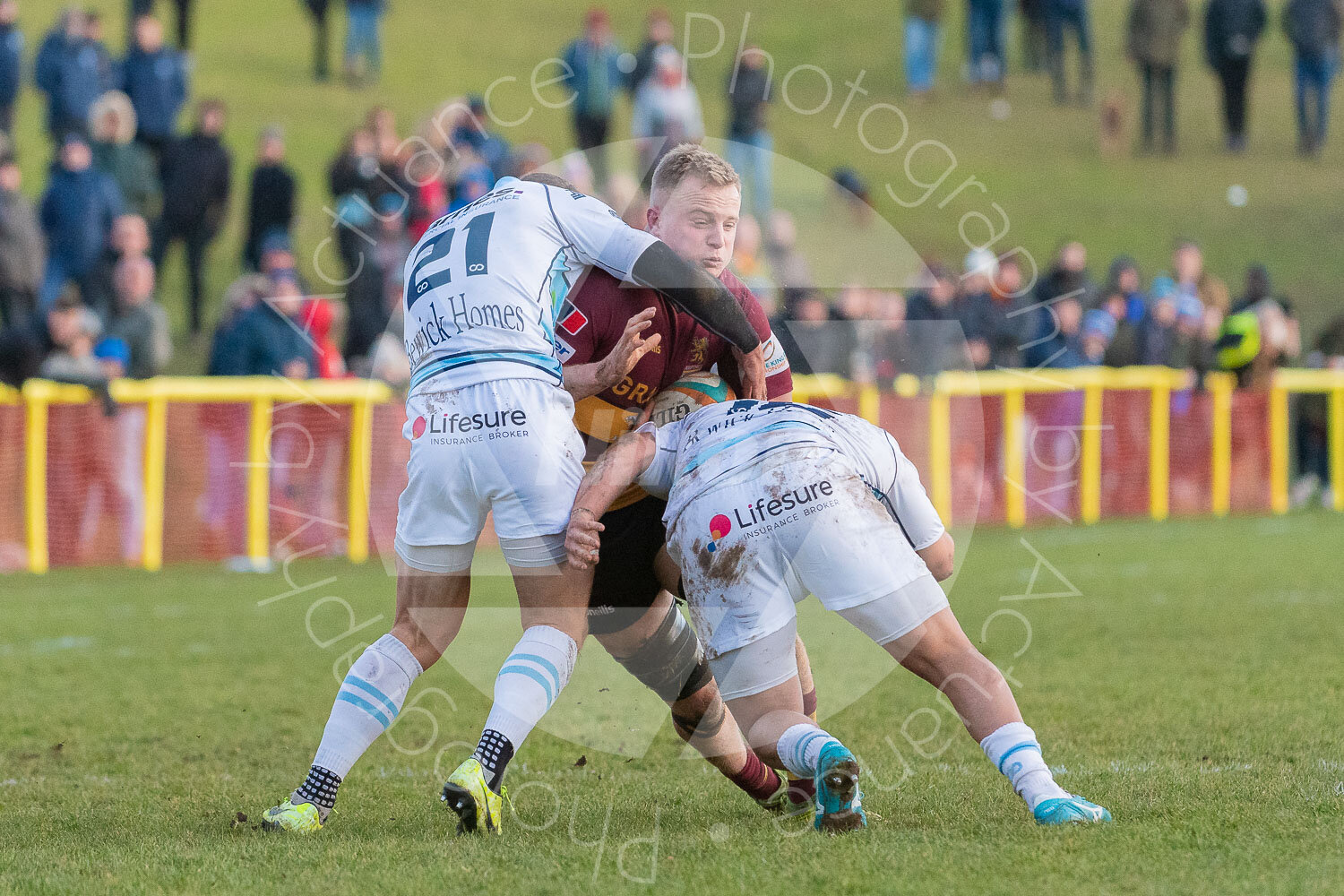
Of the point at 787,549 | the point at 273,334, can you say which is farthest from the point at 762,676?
the point at 273,334

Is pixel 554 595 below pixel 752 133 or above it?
below

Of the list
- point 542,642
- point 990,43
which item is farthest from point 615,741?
point 990,43

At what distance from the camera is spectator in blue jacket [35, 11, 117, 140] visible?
53.9 ft

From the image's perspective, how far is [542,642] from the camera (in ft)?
15.5

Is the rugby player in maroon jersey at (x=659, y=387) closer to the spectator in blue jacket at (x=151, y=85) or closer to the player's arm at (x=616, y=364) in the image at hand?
the player's arm at (x=616, y=364)

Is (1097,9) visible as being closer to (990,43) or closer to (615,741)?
(990,43)

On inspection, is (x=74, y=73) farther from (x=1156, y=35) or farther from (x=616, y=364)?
(x=1156, y=35)

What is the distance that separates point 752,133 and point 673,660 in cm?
754

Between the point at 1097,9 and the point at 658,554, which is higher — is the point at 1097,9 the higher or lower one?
the higher one

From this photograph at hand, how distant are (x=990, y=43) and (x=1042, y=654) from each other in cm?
1804

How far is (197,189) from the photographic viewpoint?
51.2ft

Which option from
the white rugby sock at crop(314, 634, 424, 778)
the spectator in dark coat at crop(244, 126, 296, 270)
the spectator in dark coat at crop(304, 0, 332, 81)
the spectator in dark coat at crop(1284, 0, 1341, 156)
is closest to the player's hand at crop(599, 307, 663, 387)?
the white rugby sock at crop(314, 634, 424, 778)

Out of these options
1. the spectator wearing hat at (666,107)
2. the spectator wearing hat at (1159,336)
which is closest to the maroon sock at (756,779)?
the spectator wearing hat at (666,107)

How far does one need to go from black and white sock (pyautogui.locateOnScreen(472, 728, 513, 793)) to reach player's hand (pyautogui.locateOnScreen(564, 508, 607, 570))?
511 millimetres
